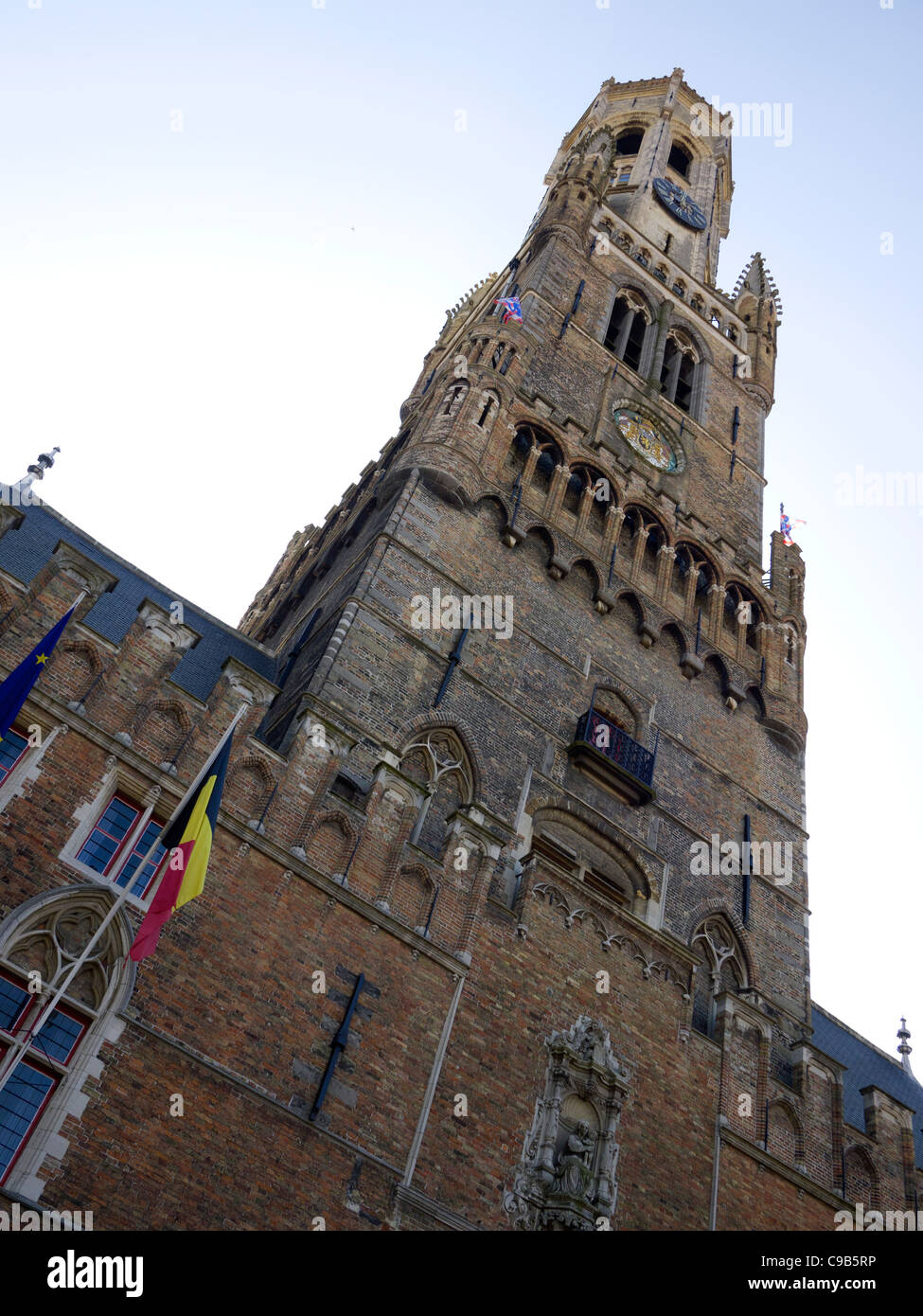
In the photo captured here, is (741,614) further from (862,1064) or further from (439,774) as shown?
(439,774)

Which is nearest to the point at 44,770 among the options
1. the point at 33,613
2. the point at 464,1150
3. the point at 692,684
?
the point at 33,613

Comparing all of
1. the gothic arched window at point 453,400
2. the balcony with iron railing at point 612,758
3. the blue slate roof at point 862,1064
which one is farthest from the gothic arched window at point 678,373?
the blue slate roof at point 862,1064

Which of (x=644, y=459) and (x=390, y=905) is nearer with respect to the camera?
(x=390, y=905)

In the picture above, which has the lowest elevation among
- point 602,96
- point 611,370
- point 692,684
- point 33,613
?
point 33,613

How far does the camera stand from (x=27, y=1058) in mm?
12344

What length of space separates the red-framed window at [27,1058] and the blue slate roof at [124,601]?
672cm

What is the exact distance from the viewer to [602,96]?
51969mm

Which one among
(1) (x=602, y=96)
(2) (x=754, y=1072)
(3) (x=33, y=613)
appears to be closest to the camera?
(3) (x=33, y=613)

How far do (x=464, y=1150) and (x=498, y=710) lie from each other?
8.03m

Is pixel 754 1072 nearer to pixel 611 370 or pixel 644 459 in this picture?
pixel 644 459

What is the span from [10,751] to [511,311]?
18.4 metres

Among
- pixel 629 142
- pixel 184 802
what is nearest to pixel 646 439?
pixel 184 802

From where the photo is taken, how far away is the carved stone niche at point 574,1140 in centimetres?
1457

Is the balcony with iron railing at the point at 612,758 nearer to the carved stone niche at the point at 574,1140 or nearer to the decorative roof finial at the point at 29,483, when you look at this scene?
the carved stone niche at the point at 574,1140
